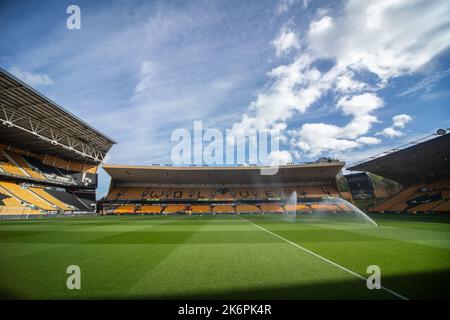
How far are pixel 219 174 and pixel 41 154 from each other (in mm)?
37269

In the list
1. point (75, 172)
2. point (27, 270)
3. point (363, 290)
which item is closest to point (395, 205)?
point (363, 290)

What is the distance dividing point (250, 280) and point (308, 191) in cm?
5711

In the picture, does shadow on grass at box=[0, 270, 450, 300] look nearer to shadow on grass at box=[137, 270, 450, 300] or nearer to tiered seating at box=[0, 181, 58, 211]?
shadow on grass at box=[137, 270, 450, 300]

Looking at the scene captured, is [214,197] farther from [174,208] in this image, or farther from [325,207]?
[325,207]

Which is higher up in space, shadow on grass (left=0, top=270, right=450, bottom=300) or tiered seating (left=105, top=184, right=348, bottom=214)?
shadow on grass (left=0, top=270, right=450, bottom=300)

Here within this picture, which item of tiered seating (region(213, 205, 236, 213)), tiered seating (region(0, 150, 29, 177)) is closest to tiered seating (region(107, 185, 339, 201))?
tiered seating (region(213, 205, 236, 213))

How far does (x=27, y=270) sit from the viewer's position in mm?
5469

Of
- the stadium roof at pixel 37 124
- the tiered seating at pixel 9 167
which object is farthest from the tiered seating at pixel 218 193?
the tiered seating at pixel 9 167

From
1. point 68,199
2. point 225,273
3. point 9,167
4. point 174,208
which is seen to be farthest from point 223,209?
point 225,273

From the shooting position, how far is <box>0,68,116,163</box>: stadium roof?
23.8 m

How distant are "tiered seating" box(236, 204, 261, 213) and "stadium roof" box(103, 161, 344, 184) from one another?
7.16 meters

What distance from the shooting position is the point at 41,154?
1753 inches
